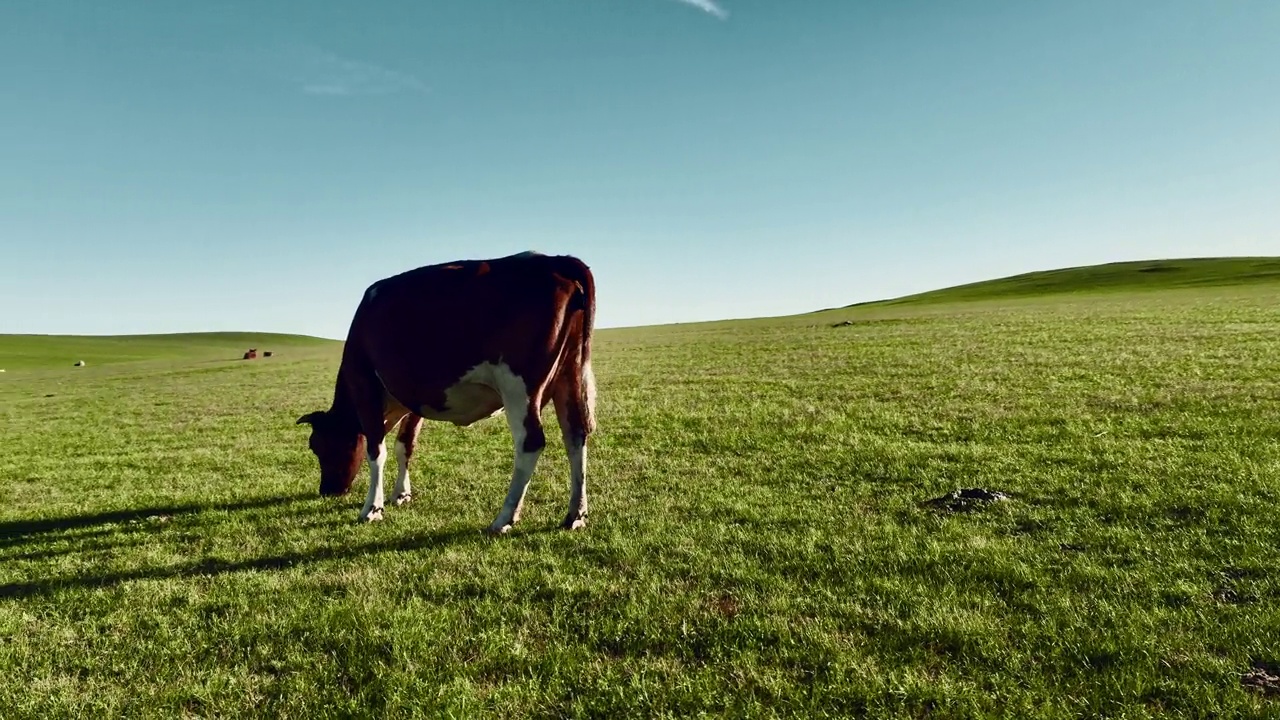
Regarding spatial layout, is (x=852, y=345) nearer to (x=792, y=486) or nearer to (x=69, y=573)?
(x=792, y=486)

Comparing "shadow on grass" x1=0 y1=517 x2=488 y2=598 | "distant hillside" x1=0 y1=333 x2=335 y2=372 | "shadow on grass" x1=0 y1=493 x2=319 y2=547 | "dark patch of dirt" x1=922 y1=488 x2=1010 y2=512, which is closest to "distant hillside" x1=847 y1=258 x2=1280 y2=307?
"dark patch of dirt" x1=922 y1=488 x2=1010 y2=512

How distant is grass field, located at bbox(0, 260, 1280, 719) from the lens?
443 cm

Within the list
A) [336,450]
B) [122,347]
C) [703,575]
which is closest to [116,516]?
[336,450]

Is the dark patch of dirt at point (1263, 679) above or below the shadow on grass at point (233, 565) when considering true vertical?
below

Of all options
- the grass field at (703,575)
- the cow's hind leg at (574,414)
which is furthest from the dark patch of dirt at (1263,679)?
the cow's hind leg at (574,414)

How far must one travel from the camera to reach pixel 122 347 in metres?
104

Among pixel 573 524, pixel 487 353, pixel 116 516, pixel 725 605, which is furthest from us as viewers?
pixel 116 516

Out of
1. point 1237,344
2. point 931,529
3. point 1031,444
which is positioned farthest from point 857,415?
point 1237,344

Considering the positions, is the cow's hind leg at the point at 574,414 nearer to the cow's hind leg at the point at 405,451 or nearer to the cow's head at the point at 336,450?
the cow's hind leg at the point at 405,451

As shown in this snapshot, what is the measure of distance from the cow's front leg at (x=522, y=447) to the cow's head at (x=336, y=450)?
3126 mm

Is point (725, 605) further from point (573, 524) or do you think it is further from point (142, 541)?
point (142, 541)

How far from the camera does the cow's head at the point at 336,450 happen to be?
395 inches

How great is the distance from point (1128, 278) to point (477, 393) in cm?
10845

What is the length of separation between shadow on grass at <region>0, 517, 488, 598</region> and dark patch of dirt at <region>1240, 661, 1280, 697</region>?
6.51 metres
